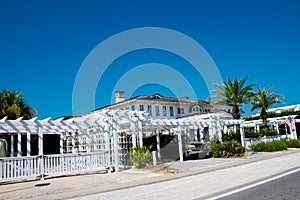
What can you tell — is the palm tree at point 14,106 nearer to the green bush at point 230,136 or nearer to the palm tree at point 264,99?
the green bush at point 230,136

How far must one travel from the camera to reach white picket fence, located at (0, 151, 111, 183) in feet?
40.9

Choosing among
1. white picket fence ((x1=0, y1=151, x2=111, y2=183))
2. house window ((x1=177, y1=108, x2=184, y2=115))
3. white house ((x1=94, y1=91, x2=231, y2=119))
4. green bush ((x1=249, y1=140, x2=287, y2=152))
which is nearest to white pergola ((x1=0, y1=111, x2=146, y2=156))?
white picket fence ((x1=0, y1=151, x2=111, y2=183))

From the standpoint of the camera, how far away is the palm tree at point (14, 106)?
26.1 metres

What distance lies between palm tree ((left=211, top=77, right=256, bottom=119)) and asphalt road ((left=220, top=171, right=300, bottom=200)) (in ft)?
67.1

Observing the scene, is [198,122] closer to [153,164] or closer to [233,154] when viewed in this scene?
[233,154]

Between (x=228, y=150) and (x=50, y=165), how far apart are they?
11888mm

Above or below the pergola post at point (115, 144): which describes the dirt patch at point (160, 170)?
below

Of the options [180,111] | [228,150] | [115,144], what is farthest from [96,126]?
[180,111]

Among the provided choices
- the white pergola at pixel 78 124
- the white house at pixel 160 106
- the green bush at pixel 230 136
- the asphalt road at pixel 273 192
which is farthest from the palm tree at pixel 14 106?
the asphalt road at pixel 273 192

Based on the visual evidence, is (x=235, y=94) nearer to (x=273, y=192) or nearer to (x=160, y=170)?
(x=160, y=170)

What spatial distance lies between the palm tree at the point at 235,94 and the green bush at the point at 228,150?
9284mm

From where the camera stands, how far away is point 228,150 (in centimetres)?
1966

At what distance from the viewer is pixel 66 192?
30.6 ft

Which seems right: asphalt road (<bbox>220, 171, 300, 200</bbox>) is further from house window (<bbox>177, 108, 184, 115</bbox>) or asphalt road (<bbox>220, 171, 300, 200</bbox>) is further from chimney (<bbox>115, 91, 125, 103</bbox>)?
chimney (<bbox>115, 91, 125, 103</bbox>)
